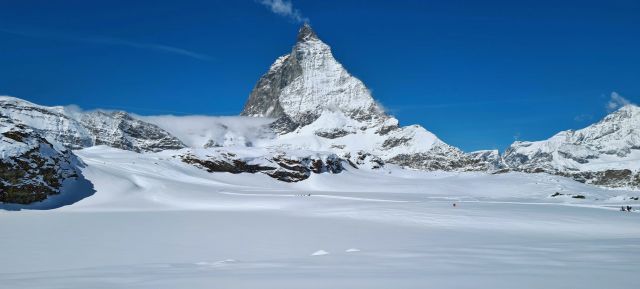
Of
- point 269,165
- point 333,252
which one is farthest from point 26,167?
point 269,165

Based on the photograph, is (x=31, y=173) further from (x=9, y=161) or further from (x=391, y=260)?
(x=391, y=260)

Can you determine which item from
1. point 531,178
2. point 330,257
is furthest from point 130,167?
point 531,178

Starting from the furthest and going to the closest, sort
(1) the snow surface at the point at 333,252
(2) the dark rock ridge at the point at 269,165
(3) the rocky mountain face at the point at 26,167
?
(2) the dark rock ridge at the point at 269,165 < (3) the rocky mountain face at the point at 26,167 < (1) the snow surface at the point at 333,252

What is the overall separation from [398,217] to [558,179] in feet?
208

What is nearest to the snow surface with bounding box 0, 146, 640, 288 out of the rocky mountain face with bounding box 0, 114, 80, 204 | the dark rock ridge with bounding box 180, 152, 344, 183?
the rocky mountain face with bounding box 0, 114, 80, 204

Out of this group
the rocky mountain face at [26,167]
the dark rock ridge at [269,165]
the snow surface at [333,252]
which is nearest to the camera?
the snow surface at [333,252]

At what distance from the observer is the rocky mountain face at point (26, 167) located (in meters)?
32.2

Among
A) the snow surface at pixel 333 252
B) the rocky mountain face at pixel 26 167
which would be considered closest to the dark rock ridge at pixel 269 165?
the rocky mountain face at pixel 26 167

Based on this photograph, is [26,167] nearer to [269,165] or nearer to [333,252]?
[333,252]

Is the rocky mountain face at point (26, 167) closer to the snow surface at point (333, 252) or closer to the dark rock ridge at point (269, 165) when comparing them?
the snow surface at point (333, 252)

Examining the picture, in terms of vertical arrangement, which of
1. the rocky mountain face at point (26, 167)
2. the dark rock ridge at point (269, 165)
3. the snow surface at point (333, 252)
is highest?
the dark rock ridge at point (269, 165)

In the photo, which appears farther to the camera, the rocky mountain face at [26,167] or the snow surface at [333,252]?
the rocky mountain face at [26,167]

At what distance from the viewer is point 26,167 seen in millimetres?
34312

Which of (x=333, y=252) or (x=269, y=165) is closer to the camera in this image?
Answer: (x=333, y=252)
